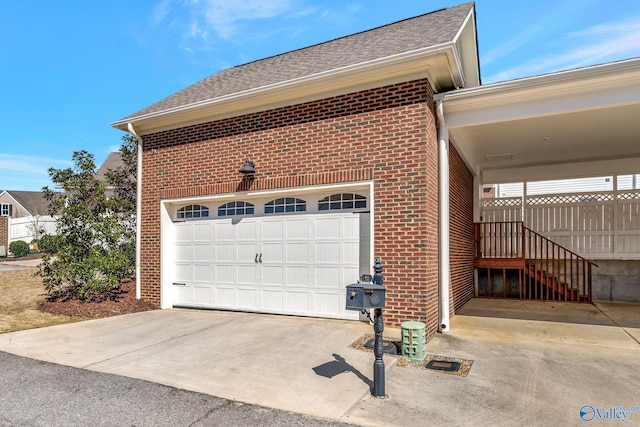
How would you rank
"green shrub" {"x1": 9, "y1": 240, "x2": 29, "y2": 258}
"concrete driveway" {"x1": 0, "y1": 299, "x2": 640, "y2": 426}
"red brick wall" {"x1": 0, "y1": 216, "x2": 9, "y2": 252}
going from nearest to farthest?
"concrete driveway" {"x1": 0, "y1": 299, "x2": 640, "y2": 426}, "green shrub" {"x1": 9, "y1": 240, "x2": 29, "y2": 258}, "red brick wall" {"x1": 0, "y1": 216, "x2": 9, "y2": 252}

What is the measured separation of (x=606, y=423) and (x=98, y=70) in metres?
13.7

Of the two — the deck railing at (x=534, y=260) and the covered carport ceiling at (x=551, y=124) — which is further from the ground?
the covered carport ceiling at (x=551, y=124)

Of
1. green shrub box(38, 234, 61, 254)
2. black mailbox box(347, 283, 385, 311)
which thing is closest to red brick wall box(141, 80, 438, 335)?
black mailbox box(347, 283, 385, 311)

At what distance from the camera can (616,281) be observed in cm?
984

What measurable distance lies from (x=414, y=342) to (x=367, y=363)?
0.68 m

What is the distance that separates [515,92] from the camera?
19.6 ft

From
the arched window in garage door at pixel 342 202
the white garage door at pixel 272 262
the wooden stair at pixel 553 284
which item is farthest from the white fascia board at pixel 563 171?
the white garage door at pixel 272 262

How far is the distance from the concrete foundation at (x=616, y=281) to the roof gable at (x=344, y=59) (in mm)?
6097

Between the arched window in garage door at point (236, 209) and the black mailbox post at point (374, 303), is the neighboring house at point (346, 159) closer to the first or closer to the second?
the arched window in garage door at point (236, 209)

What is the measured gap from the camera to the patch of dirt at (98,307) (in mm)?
7797

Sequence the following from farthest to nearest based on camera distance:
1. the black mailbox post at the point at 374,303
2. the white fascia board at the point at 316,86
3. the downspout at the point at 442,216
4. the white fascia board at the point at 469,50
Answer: the white fascia board at the point at 469,50 < the downspout at the point at 442,216 < the white fascia board at the point at 316,86 < the black mailbox post at the point at 374,303

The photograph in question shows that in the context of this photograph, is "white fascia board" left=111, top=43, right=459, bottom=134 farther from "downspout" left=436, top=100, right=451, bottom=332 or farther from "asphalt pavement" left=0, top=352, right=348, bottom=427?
"asphalt pavement" left=0, top=352, right=348, bottom=427

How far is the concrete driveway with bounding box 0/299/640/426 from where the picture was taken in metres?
3.48

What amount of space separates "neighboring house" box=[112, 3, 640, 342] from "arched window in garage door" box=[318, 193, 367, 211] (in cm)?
6
